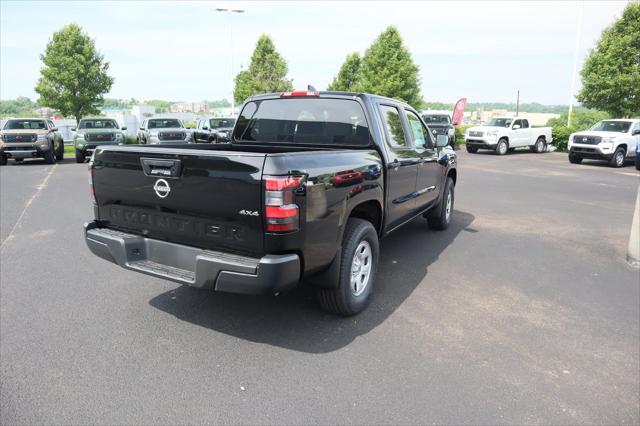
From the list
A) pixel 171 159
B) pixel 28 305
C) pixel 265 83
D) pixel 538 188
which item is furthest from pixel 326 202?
pixel 265 83

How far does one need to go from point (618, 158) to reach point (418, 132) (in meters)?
16.1

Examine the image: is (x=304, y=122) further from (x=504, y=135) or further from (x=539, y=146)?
(x=539, y=146)

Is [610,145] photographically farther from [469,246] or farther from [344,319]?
[344,319]

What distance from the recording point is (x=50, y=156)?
55.7 feet

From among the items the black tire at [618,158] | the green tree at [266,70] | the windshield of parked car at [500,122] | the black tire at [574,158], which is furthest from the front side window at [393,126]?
the green tree at [266,70]

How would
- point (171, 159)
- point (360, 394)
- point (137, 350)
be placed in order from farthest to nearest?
1. point (137, 350)
2. point (171, 159)
3. point (360, 394)

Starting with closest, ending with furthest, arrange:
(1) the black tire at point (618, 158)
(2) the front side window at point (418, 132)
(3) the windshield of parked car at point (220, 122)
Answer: (2) the front side window at point (418, 132), (1) the black tire at point (618, 158), (3) the windshield of parked car at point (220, 122)

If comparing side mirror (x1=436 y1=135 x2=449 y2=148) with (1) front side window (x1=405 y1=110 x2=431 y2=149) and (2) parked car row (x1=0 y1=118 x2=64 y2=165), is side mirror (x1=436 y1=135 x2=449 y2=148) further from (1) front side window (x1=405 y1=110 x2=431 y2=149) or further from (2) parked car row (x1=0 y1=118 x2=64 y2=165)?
(2) parked car row (x1=0 y1=118 x2=64 y2=165)

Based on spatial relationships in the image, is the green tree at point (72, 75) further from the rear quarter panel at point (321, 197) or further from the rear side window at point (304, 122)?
the rear quarter panel at point (321, 197)

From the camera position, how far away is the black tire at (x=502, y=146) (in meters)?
23.0

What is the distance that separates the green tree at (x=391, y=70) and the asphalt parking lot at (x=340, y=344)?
29.7 m

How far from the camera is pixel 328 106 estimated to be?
4594mm

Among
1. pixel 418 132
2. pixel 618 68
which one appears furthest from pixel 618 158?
pixel 418 132

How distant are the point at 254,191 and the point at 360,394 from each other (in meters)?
1.45
